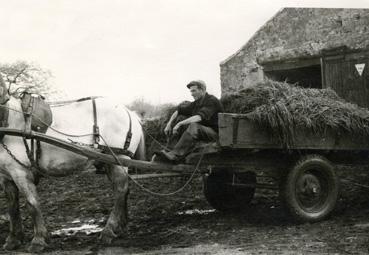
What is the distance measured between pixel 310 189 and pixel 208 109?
168cm

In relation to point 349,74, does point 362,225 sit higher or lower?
lower

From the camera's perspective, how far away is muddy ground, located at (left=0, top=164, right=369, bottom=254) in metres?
5.41

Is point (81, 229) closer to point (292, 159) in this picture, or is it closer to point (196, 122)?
point (196, 122)

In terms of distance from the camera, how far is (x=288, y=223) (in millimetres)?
6730

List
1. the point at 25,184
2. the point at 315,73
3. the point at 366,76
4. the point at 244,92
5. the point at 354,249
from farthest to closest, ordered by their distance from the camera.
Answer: the point at 315,73, the point at 366,76, the point at 244,92, the point at 25,184, the point at 354,249

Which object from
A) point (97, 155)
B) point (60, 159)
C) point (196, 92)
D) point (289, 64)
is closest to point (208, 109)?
point (196, 92)

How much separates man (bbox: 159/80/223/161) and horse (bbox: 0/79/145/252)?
641 millimetres

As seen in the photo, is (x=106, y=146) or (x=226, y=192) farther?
(x=226, y=192)

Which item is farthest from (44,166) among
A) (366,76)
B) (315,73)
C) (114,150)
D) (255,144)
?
(315,73)

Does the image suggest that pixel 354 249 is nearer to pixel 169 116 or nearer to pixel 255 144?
pixel 255 144

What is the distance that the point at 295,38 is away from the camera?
1241cm

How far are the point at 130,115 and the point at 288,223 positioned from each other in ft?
8.23

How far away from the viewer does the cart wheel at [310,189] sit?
21.4 feet

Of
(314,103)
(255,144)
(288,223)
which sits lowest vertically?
(288,223)
